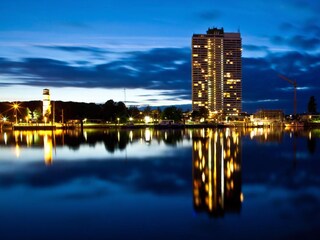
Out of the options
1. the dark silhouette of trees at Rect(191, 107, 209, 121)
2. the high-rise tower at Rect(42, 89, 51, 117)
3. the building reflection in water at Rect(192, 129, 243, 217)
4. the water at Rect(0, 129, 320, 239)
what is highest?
the high-rise tower at Rect(42, 89, 51, 117)

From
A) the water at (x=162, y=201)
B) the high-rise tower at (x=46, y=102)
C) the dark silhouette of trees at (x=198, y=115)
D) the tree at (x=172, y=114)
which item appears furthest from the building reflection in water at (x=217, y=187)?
the dark silhouette of trees at (x=198, y=115)

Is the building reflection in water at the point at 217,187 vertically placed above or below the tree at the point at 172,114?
below

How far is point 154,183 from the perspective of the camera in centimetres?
1864

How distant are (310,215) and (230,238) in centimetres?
358

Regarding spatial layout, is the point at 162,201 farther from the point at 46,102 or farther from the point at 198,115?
the point at 198,115

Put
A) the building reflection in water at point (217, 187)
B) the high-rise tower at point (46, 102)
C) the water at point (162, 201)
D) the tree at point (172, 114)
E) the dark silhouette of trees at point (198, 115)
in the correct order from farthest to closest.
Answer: the dark silhouette of trees at point (198, 115), the tree at point (172, 114), the high-rise tower at point (46, 102), the building reflection in water at point (217, 187), the water at point (162, 201)

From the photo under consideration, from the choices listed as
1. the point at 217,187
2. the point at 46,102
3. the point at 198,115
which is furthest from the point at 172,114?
the point at 217,187

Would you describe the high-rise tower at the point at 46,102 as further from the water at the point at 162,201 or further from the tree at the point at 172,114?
the water at the point at 162,201

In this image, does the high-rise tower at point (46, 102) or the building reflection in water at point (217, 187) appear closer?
the building reflection in water at point (217, 187)

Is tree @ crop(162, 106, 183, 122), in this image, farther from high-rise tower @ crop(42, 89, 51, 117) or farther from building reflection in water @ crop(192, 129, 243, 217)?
building reflection in water @ crop(192, 129, 243, 217)

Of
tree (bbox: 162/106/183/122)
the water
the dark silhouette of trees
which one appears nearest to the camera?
the water

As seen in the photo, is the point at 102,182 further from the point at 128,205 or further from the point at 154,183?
the point at 128,205

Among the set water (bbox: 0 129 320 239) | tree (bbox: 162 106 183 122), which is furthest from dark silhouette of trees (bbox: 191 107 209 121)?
water (bbox: 0 129 320 239)

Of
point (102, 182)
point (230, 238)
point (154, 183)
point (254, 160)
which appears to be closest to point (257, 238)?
point (230, 238)
